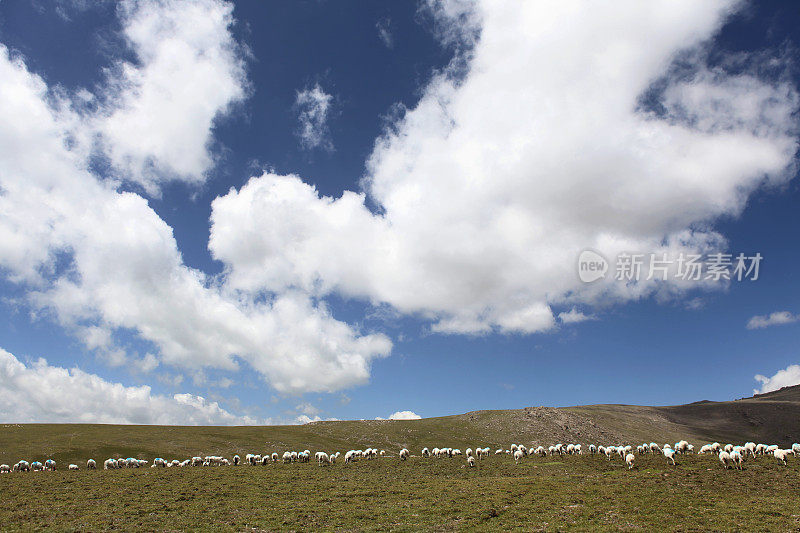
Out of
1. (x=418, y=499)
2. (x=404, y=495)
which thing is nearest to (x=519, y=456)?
(x=404, y=495)

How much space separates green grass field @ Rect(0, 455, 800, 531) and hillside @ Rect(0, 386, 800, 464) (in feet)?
93.2

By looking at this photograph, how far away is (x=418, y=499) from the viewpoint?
102ft

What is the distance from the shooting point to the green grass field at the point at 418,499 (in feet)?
80.8

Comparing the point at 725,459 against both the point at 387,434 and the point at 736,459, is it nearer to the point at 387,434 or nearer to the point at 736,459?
the point at 736,459

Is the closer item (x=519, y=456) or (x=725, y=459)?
(x=725, y=459)

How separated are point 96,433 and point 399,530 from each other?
82.0 metres

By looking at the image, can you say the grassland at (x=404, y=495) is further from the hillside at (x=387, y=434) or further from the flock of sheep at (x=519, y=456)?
the hillside at (x=387, y=434)

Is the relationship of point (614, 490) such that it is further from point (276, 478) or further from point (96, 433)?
point (96, 433)

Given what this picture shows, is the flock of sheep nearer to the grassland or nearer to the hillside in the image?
the grassland

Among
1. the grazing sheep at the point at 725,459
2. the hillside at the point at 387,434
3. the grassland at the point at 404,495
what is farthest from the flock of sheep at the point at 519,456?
the hillside at the point at 387,434

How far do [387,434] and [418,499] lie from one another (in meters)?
67.2

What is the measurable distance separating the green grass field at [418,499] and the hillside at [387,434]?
2839 cm

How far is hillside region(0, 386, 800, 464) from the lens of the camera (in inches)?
2702

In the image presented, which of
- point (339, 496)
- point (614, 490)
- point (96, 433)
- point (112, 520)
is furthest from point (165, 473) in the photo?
point (96, 433)
